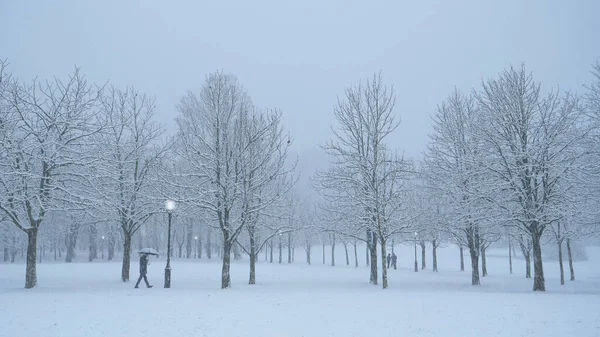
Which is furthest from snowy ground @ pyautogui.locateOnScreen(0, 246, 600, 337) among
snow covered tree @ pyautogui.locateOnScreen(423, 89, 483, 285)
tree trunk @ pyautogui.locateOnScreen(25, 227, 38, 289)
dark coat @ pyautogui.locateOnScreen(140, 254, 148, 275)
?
snow covered tree @ pyautogui.locateOnScreen(423, 89, 483, 285)

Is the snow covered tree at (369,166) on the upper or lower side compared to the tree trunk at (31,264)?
upper

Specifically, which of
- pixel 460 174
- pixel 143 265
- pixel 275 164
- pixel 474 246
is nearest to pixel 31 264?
pixel 143 265

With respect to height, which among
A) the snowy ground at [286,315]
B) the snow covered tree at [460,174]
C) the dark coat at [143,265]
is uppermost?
the snow covered tree at [460,174]

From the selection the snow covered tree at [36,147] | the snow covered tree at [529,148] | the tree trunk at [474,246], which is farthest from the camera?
the tree trunk at [474,246]

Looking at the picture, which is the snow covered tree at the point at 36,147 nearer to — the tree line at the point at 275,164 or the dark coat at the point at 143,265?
the tree line at the point at 275,164

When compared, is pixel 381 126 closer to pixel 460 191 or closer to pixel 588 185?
pixel 460 191

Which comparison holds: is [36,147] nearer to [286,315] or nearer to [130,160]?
[130,160]

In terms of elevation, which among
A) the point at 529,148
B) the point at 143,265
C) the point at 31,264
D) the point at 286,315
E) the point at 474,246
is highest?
the point at 529,148

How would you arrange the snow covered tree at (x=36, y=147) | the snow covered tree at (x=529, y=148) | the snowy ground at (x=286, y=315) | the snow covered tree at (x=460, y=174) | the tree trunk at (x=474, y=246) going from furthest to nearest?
the tree trunk at (x=474, y=246)
the snow covered tree at (x=460, y=174)
the snow covered tree at (x=529, y=148)
the snow covered tree at (x=36, y=147)
the snowy ground at (x=286, y=315)

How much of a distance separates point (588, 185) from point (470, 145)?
5576mm

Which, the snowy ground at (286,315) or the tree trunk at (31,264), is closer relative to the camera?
the snowy ground at (286,315)

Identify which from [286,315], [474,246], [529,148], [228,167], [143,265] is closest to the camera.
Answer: [286,315]

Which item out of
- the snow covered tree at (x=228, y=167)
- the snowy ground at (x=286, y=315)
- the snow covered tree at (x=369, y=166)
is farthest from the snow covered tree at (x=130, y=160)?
the snow covered tree at (x=369, y=166)

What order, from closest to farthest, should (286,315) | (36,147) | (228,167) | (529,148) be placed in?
(286,315), (36,147), (529,148), (228,167)
